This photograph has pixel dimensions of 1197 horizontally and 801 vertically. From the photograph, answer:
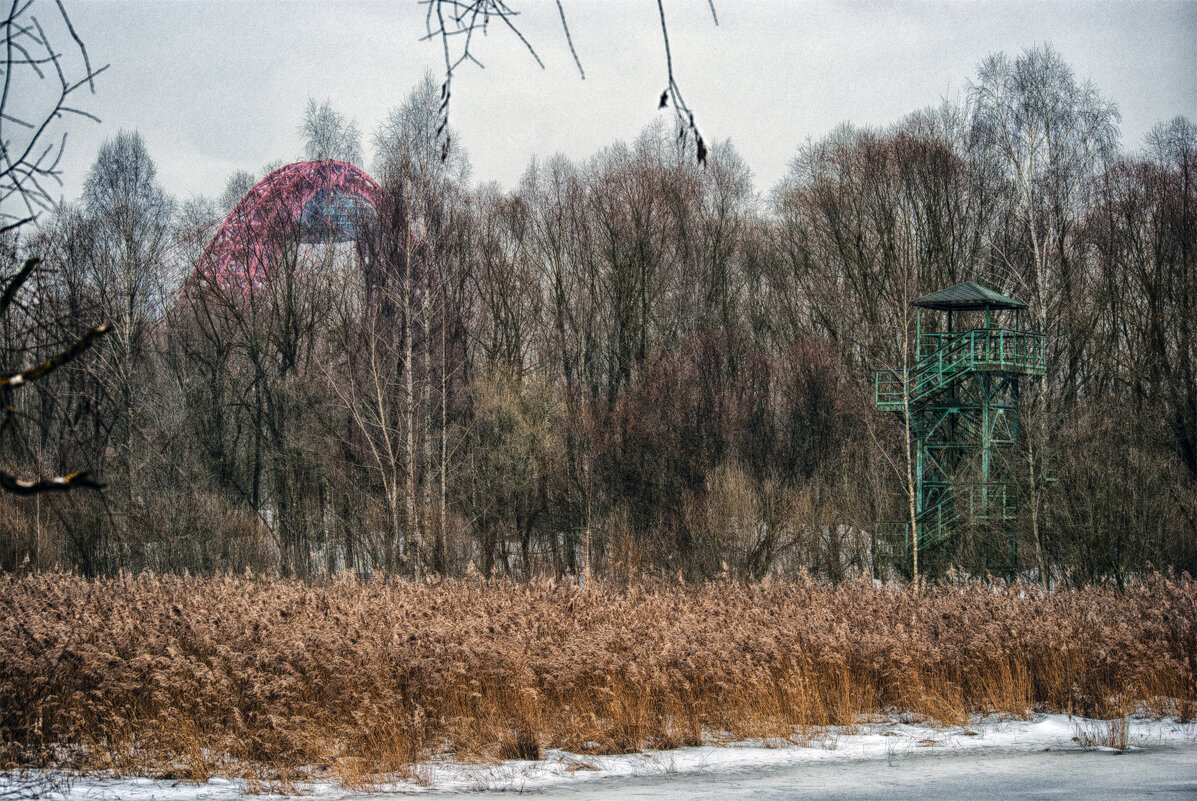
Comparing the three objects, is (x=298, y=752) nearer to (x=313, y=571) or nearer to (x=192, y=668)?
(x=192, y=668)

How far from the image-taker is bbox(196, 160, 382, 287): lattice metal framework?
32.8 meters

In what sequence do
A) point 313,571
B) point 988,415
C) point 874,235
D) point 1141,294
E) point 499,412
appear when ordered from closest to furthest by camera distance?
point 988,415 → point 313,571 → point 499,412 → point 1141,294 → point 874,235

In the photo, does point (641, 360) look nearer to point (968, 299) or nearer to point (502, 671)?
point (968, 299)

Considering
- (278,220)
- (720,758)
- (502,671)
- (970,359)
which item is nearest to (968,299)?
(970,359)

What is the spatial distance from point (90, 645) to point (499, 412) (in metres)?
20.5

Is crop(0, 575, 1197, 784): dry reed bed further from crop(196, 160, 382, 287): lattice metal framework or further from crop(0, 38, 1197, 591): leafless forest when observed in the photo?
crop(196, 160, 382, 287): lattice metal framework

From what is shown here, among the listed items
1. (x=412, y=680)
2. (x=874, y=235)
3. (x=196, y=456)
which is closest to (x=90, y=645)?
(x=412, y=680)

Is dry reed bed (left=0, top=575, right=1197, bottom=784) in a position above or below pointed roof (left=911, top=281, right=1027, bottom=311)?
below

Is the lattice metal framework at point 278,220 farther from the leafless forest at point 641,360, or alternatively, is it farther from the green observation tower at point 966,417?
the green observation tower at point 966,417

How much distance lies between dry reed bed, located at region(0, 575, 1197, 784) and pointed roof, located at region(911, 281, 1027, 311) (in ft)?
39.8

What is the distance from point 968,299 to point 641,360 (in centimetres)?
1353

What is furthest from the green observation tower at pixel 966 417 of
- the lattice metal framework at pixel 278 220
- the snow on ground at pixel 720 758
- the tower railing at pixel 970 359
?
the lattice metal framework at pixel 278 220

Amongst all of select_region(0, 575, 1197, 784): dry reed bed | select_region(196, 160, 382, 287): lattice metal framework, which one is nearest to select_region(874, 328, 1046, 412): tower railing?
select_region(0, 575, 1197, 784): dry reed bed

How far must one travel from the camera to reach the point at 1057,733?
1053 cm
